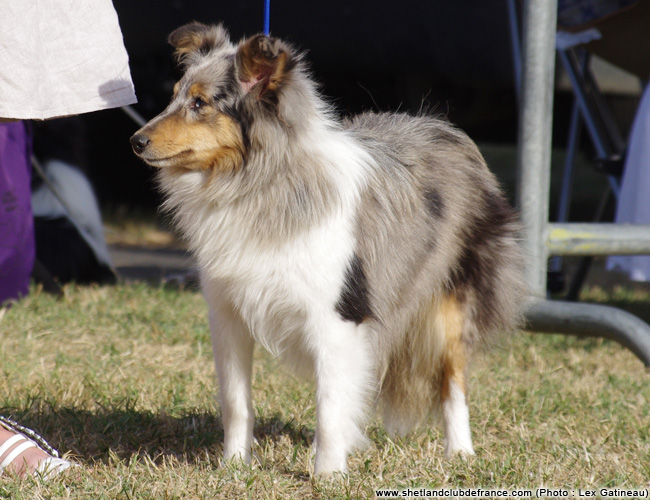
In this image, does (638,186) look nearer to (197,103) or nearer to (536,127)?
(536,127)

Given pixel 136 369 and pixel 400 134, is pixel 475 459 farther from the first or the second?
pixel 136 369

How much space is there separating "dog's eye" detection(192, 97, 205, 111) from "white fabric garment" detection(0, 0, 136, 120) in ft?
1.04

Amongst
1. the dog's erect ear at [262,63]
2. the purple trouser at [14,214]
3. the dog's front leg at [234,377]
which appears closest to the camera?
the dog's erect ear at [262,63]

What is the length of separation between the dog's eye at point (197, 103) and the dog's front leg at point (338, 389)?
73 centimetres

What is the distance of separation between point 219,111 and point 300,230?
0.41 meters

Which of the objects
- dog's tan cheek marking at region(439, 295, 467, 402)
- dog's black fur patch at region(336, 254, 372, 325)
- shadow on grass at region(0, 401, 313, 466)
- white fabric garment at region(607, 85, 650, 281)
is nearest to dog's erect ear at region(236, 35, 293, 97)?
dog's black fur patch at region(336, 254, 372, 325)

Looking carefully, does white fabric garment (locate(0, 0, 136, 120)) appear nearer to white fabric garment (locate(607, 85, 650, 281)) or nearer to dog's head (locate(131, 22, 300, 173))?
dog's head (locate(131, 22, 300, 173))

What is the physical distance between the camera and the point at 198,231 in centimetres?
243

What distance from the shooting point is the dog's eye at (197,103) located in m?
2.31

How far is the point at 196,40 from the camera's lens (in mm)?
2539

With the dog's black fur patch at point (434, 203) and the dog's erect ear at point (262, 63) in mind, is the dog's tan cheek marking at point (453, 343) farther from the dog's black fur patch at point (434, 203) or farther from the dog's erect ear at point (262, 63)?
the dog's erect ear at point (262, 63)

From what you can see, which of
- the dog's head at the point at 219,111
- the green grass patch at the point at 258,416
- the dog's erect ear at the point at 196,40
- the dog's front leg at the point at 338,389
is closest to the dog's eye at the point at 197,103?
the dog's head at the point at 219,111

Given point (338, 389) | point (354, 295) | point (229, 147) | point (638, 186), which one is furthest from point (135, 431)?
point (638, 186)

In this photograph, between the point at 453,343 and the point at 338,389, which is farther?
the point at 453,343
